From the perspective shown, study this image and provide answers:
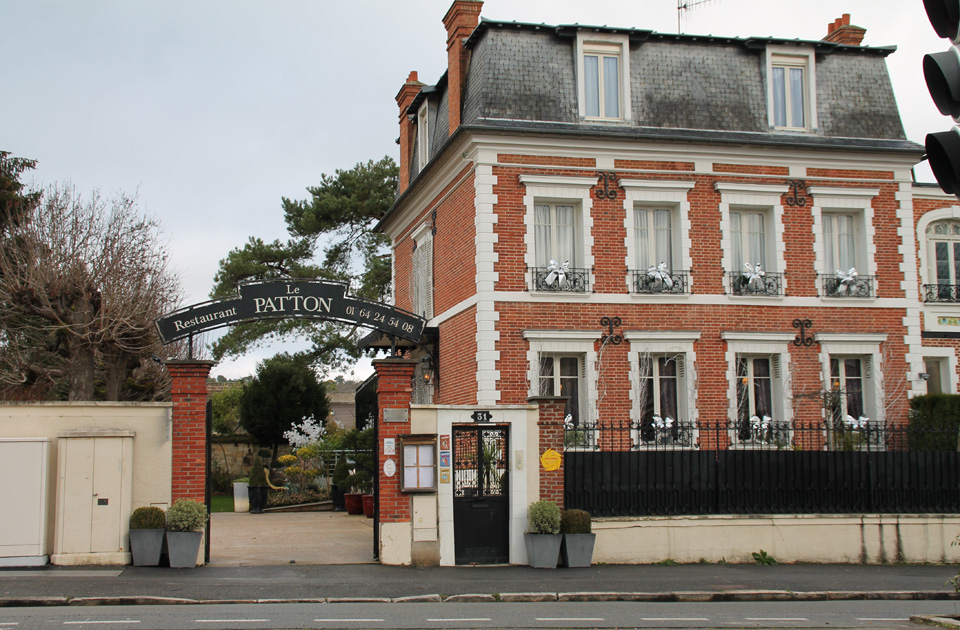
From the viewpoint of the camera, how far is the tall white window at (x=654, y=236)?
66.7 ft

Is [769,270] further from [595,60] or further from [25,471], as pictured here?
[25,471]

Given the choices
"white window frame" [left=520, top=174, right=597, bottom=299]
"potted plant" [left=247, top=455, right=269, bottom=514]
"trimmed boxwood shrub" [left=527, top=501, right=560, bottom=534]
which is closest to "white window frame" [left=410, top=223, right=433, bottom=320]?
"white window frame" [left=520, top=174, right=597, bottom=299]

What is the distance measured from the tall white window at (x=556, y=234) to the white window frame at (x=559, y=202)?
0.35ft

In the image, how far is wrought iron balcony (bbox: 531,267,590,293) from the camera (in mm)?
19391

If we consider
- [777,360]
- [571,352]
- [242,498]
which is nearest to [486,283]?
[571,352]

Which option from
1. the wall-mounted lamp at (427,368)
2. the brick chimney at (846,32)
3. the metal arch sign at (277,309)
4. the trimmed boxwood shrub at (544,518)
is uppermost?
the brick chimney at (846,32)

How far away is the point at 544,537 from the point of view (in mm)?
14125

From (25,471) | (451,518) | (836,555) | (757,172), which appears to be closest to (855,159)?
(757,172)

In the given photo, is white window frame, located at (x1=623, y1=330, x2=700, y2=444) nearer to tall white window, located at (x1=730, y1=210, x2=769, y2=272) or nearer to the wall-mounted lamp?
tall white window, located at (x1=730, y1=210, x2=769, y2=272)

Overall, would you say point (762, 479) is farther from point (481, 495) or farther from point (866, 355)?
point (866, 355)

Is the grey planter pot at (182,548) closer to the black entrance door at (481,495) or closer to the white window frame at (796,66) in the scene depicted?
the black entrance door at (481,495)

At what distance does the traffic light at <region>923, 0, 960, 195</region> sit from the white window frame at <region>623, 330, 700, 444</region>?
14.3 m

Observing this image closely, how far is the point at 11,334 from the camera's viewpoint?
24.7 metres

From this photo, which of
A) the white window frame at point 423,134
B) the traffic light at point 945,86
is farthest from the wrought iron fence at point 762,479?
the traffic light at point 945,86
